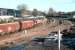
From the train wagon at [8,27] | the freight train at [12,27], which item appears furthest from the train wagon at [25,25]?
the train wagon at [8,27]

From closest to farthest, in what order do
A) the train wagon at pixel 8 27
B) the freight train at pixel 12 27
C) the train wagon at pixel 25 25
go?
the train wagon at pixel 8 27 → the freight train at pixel 12 27 → the train wagon at pixel 25 25

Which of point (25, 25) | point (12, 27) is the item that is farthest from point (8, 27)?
point (25, 25)

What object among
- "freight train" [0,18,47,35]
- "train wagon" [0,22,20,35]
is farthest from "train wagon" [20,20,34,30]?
"train wagon" [0,22,20,35]

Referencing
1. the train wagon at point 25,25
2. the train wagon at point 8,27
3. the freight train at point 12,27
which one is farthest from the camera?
the train wagon at point 25,25

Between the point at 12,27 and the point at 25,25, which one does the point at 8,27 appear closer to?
the point at 12,27

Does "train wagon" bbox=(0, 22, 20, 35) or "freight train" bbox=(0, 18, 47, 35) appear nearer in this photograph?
"train wagon" bbox=(0, 22, 20, 35)

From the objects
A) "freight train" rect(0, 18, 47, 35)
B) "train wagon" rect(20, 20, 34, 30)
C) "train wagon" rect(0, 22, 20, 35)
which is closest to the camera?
"train wagon" rect(0, 22, 20, 35)

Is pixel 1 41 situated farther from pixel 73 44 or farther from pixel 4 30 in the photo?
pixel 73 44

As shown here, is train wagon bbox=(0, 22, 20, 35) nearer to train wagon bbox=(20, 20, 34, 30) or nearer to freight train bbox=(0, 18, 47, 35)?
freight train bbox=(0, 18, 47, 35)

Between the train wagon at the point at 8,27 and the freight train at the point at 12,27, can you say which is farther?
the freight train at the point at 12,27

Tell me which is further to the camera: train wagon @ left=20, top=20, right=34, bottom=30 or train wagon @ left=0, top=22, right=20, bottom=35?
train wagon @ left=20, top=20, right=34, bottom=30

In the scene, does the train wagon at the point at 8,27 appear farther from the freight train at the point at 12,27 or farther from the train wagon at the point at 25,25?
the train wagon at the point at 25,25

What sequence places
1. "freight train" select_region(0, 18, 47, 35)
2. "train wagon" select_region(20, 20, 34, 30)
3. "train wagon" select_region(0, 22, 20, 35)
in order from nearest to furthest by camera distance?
"train wagon" select_region(0, 22, 20, 35)
"freight train" select_region(0, 18, 47, 35)
"train wagon" select_region(20, 20, 34, 30)

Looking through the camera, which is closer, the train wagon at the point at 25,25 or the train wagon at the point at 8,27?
the train wagon at the point at 8,27
